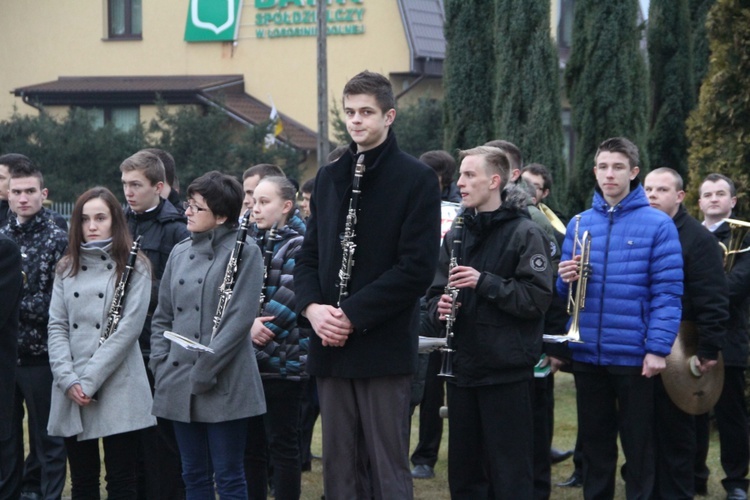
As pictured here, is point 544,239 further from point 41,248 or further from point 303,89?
point 303,89

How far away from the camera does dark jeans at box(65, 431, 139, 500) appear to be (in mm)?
6305

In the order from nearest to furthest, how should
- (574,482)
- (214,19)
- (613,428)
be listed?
1. (613,428)
2. (574,482)
3. (214,19)

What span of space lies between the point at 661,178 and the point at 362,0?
872 inches

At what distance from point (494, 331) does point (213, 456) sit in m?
1.63

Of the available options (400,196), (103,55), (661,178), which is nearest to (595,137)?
(661,178)

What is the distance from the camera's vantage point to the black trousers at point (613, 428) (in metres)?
6.55

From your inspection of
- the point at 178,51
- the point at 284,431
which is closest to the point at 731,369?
the point at 284,431

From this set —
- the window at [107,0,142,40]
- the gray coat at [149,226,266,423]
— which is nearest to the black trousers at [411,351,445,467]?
the gray coat at [149,226,266,423]

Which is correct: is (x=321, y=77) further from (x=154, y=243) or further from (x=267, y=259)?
(x=267, y=259)

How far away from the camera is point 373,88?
5.12 m

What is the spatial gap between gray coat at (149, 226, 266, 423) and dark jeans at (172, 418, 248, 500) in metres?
0.11

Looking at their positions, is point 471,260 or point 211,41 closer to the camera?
point 471,260

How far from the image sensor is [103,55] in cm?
3116

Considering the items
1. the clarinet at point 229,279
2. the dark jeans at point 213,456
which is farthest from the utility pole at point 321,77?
the dark jeans at point 213,456
